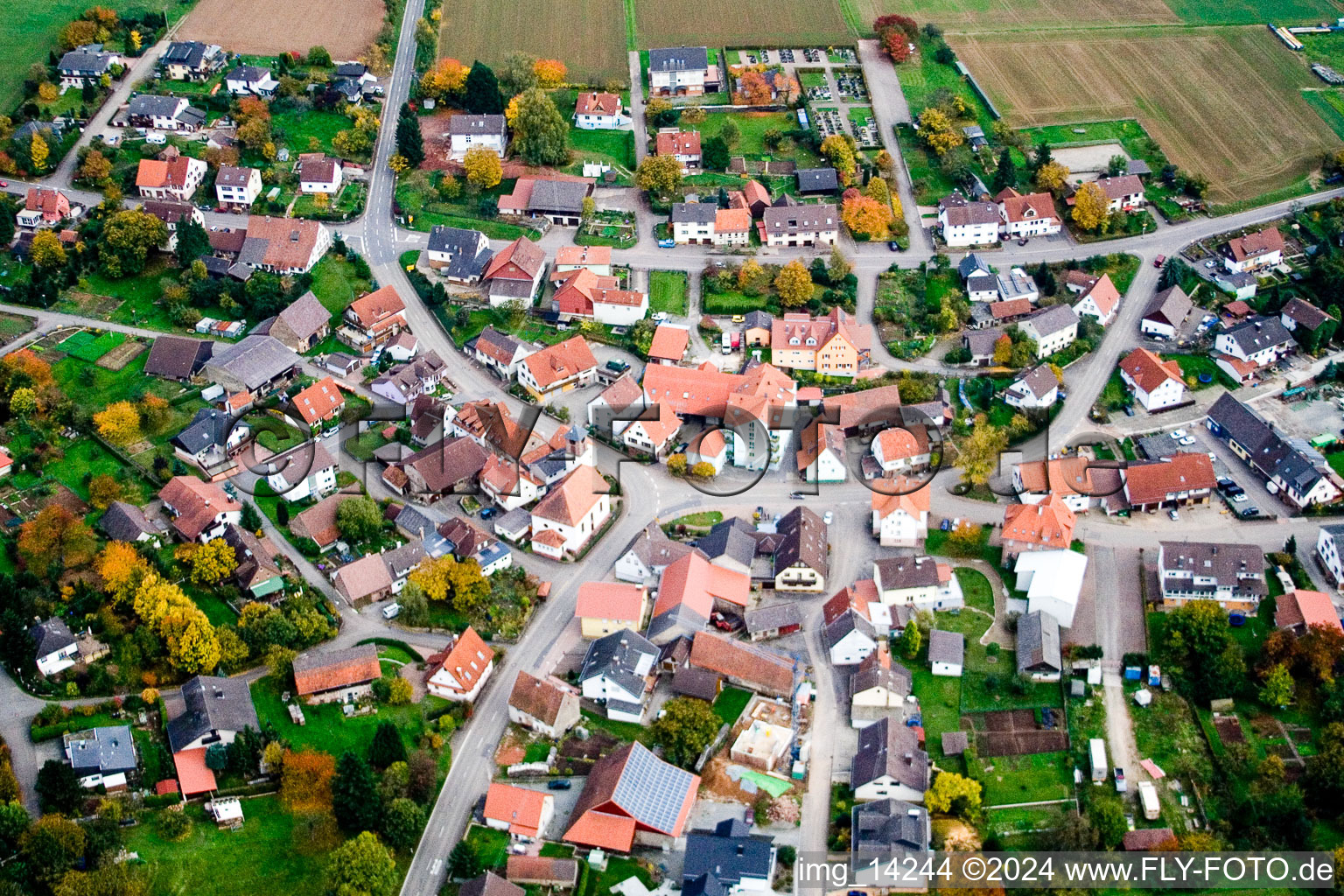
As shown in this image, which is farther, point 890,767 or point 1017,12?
point 1017,12

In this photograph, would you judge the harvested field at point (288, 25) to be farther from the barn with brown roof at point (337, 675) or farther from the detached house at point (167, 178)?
the barn with brown roof at point (337, 675)

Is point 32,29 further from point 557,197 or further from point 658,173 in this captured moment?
point 658,173

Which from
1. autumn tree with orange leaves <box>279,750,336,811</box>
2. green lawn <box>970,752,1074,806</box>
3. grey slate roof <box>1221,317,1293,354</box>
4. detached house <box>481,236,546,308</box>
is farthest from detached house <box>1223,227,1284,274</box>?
autumn tree with orange leaves <box>279,750,336,811</box>

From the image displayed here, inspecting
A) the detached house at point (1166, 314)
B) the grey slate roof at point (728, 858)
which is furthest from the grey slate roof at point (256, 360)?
the detached house at point (1166, 314)

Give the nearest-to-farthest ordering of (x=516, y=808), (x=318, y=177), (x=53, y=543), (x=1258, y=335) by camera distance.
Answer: (x=516, y=808) → (x=53, y=543) → (x=1258, y=335) → (x=318, y=177)

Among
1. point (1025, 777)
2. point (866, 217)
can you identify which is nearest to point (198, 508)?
point (1025, 777)
